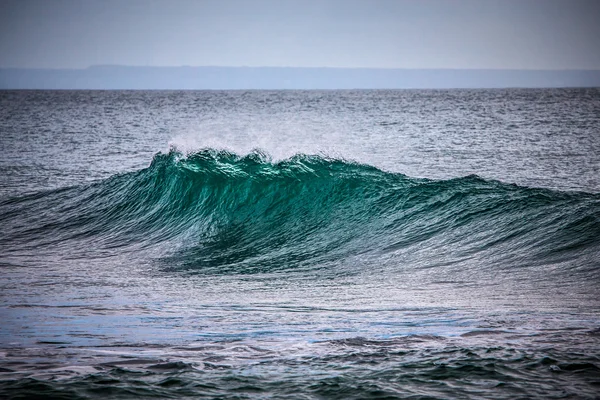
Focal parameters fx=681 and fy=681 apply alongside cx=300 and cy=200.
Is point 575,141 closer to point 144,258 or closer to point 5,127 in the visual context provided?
point 144,258

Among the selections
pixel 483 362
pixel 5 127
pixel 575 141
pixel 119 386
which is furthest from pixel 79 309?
pixel 5 127

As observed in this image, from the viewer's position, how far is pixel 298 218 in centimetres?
1577

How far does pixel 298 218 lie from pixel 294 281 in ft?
17.5

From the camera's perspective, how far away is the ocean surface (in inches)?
221

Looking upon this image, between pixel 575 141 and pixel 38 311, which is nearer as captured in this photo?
pixel 38 311

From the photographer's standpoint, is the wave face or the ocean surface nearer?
the ocean surface

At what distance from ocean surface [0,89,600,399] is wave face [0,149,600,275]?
0.06 metres

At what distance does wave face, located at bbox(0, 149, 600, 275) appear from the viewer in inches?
477

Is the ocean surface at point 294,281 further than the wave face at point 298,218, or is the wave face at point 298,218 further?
the wave face at point 298,218

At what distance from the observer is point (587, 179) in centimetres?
2264

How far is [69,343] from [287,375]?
2.52 meters

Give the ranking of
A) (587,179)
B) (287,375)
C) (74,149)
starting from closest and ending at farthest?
(287,375), (587,179), (74,149)

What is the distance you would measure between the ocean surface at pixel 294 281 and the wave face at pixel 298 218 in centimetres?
6

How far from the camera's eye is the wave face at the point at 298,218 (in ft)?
39.8
